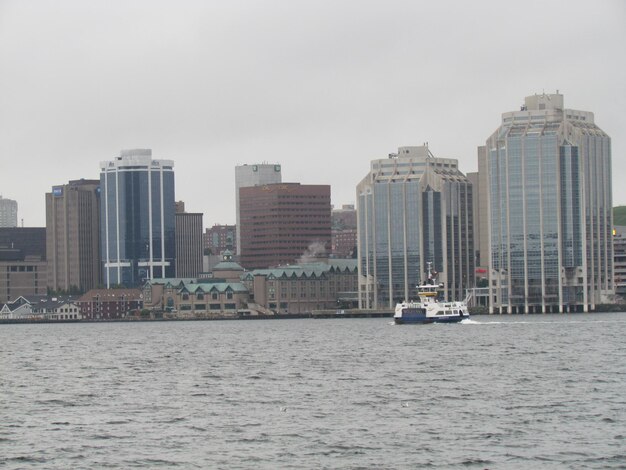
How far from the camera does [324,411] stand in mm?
85625

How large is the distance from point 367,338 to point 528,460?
120499 millimetres

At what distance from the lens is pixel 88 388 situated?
343ft

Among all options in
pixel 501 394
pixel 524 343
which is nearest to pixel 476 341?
pixel 524 343

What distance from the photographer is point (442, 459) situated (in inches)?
2675

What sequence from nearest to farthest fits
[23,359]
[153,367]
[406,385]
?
[406,385]
[153,367]
[23,359]

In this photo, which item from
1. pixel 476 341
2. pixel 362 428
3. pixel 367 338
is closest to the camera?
pixel 362 428

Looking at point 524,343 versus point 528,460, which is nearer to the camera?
point 528,460

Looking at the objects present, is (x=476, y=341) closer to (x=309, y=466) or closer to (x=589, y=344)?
(x=589, y=344)

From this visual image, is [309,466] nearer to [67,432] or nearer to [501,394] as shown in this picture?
[67,432]

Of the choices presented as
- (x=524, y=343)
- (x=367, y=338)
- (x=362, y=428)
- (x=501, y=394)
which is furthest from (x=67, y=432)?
(x=367, y=338)

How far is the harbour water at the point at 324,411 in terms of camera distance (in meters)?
69.5

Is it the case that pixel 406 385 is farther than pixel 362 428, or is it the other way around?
pixel 406 385

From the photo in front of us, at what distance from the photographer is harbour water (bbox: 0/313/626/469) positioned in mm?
69500

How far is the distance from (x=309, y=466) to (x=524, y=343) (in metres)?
93.5
